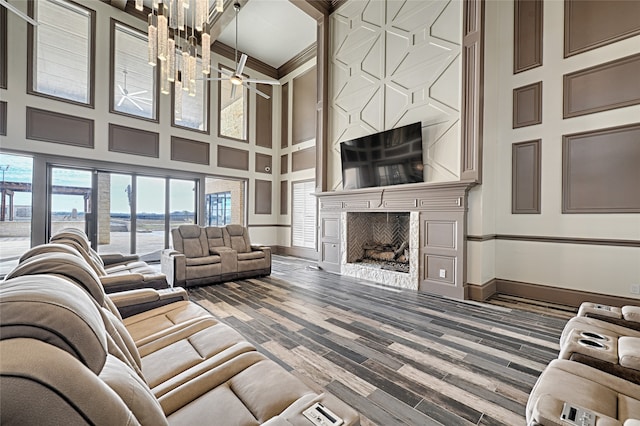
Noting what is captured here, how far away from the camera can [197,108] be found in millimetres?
7152

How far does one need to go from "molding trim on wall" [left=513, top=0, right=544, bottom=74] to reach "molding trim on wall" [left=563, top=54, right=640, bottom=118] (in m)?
0.57

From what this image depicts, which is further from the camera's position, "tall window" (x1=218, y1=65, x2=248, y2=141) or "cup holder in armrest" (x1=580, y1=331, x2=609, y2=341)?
"tall window" (x1=218, y1=65, x2=248, y2=141)

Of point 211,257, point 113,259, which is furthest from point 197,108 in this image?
point 113,259

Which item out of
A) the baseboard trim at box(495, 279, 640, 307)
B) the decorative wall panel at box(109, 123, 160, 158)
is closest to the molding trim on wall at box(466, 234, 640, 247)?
the baseboard trim at box(495, 279, 640, 307)

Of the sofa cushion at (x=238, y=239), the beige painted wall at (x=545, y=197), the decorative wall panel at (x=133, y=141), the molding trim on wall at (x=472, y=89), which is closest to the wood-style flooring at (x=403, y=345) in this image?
the beige painted wall at (x=545, y=197)

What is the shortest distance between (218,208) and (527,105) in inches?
287

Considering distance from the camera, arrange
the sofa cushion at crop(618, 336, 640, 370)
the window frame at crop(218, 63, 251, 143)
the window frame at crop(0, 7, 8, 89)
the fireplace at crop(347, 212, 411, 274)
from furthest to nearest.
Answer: the window frame at crop(218, 63, 251, 143)
the fireplace at crop(347, 212, 411, 274)
the window frame at crop(0, 7, 8, 89)
the sofa cushion at crop(618, 336, 640, 370)

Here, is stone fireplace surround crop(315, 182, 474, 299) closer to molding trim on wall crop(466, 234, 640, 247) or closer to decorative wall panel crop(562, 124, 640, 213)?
molding trim on wall crop(466, 234, 640, 247)

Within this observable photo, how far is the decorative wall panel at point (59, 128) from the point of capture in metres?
4.98

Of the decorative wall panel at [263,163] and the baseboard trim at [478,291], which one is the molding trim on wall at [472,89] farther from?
the decorative wall panel at [263,163]

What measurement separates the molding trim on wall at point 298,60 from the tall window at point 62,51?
4.50m

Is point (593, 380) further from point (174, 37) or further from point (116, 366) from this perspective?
point (174, 37)

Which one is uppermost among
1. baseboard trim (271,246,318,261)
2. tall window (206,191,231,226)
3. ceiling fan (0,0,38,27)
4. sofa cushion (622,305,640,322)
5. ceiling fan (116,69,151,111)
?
ceiling fan (116,69,151,111)

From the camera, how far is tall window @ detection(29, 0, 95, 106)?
5.10 metres
